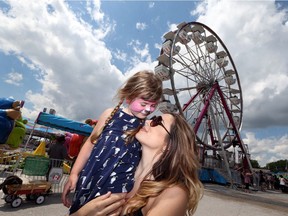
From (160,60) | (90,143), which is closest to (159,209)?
(90,143)

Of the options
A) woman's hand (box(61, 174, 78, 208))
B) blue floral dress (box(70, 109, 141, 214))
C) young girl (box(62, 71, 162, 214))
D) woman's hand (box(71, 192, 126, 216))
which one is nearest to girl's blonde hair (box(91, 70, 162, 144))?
young girl (box(62, 71, 162, 214))

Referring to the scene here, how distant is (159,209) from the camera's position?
2.88 ft

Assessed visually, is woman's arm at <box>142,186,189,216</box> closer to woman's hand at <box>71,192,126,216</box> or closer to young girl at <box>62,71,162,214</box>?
woman's hand at <box>71,192,126,216</box>

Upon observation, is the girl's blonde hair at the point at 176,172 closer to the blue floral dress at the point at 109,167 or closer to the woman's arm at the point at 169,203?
the woman's arm at the point at 169,203

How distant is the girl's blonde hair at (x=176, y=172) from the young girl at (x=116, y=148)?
0.50 feet

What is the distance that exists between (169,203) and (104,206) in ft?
0.96

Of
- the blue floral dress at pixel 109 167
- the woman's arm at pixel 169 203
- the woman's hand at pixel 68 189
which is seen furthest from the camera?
the woman's hand at pixel 68 189

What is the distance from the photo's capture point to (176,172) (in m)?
1.02

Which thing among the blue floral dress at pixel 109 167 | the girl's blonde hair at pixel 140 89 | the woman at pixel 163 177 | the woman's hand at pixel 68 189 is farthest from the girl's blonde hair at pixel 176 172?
the woman's hand at pixel 68 189

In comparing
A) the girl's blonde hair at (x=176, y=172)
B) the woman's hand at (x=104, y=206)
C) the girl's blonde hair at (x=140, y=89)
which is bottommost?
the woman's hand at (x=104, y=206)

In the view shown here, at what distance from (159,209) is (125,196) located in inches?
10.5

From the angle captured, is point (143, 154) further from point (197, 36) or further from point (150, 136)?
point (197, 36)

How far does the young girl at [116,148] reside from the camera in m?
1.12

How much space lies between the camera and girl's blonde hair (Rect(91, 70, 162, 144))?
1.36 m
